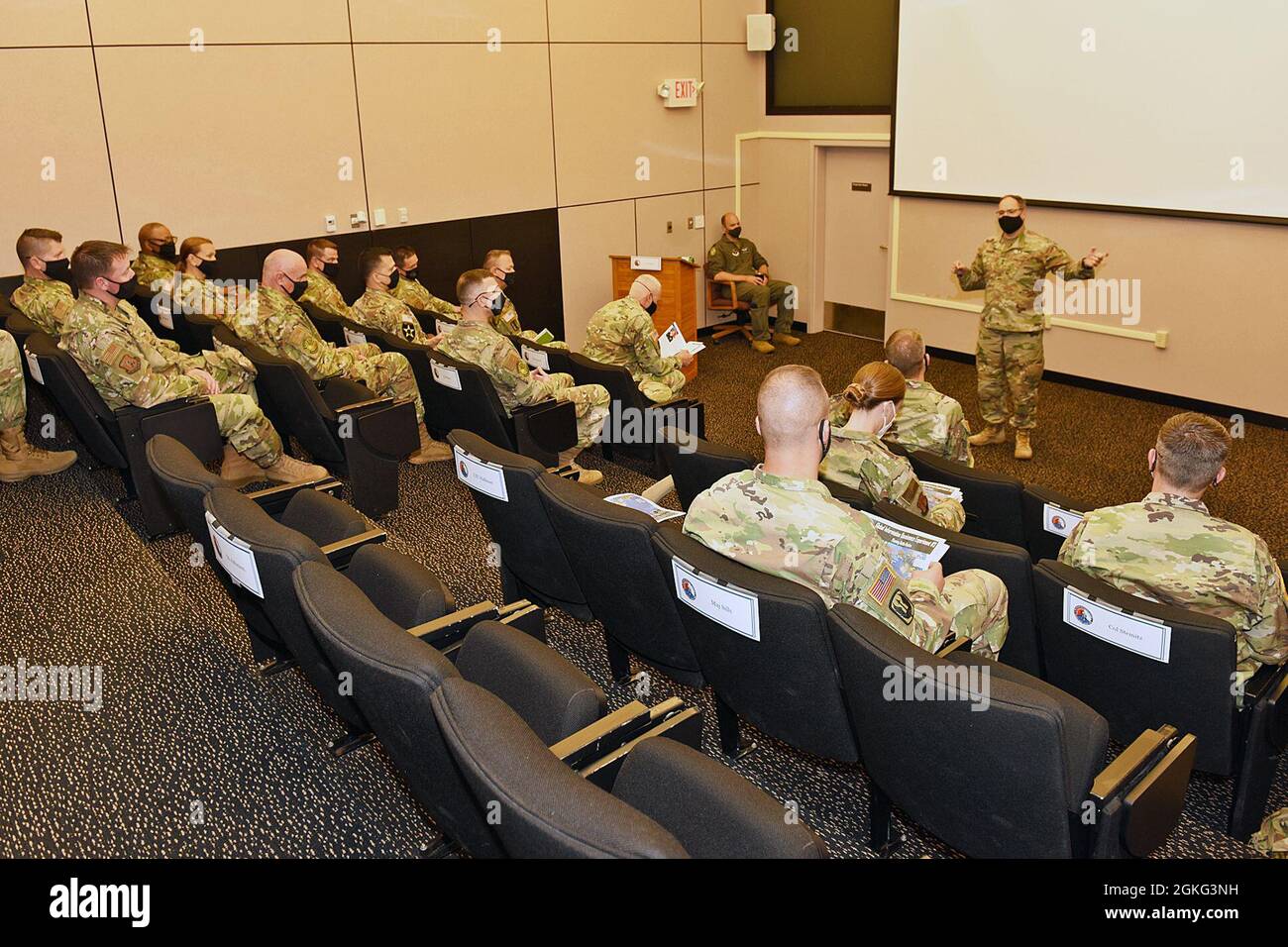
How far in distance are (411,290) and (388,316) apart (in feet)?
3.58

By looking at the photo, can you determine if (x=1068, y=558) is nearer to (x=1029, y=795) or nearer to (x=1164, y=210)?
(x=1029, y=795)

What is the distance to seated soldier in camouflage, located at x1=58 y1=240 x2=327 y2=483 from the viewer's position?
4512 mm

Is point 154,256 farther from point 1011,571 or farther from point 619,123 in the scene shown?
point 1011,571

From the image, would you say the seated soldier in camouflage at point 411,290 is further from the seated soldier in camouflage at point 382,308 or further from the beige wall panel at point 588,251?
the beige wall panel at point 588,251

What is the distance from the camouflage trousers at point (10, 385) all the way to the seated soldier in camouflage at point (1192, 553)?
16.0 ft

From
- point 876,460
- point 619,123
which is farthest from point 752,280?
point 876,460

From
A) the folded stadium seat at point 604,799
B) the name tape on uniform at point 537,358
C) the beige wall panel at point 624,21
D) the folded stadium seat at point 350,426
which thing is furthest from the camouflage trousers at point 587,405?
the beige wall panel at point 624,21

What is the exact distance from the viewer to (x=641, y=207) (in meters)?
9.23

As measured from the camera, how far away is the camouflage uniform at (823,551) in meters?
2.40

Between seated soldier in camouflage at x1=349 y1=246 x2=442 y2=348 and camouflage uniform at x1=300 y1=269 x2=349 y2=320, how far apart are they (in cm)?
36

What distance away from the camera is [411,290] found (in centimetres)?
739

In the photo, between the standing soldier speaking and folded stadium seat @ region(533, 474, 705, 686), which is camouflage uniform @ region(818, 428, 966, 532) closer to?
folded stadium seat @ region(533, 474, 705, 686)
